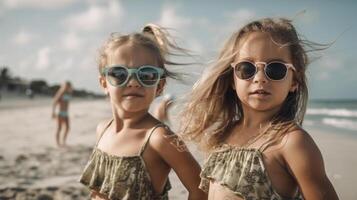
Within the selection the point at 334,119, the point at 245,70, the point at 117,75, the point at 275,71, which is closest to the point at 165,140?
the point at 117,75

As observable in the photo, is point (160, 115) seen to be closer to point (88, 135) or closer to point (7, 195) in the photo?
point (7, 195)

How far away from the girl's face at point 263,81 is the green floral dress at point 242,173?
0.93 feet

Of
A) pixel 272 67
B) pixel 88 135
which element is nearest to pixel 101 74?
pixel 272 67

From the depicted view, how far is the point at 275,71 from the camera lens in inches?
110

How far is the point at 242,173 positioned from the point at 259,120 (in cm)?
39

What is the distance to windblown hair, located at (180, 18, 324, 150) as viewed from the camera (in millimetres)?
2914

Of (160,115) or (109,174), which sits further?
(160,115)

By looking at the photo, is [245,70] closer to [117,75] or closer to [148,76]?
[148,76]

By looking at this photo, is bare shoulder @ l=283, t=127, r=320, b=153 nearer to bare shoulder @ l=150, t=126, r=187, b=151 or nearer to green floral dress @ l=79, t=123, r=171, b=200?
bare shoulder @ l=150, t=126, r=187, b=151

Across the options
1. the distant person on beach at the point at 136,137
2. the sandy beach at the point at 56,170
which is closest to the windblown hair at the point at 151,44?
the distant person on beach at the point at 136,137

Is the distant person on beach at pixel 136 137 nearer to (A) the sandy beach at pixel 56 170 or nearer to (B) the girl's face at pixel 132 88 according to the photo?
(B) the girl's face at pixel 132 88

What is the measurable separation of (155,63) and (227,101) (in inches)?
21.6

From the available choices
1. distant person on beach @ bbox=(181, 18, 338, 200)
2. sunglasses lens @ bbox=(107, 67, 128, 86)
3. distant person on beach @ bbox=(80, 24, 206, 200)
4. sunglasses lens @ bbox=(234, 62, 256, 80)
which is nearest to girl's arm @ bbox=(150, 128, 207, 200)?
distant person on beach @ bbox=(80, 24, 206, 200)

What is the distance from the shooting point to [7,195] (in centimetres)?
595
